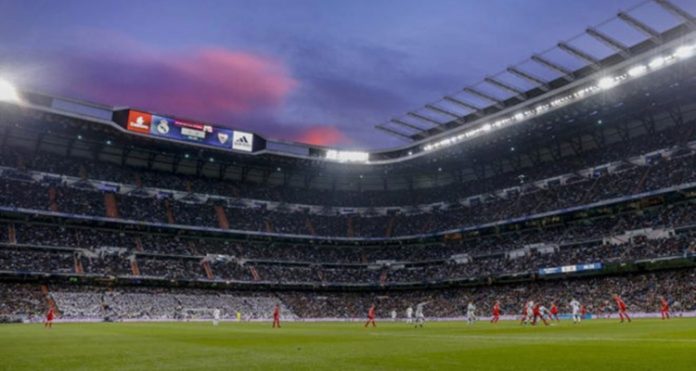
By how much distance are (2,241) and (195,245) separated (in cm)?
2381

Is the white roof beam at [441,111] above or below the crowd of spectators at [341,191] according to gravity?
above

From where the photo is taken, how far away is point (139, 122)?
64.8 m

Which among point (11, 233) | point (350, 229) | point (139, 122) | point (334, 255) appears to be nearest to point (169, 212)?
point (139, 122)

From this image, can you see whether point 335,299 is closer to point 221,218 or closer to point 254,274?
point 254,274

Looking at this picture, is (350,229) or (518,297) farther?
(350,229)

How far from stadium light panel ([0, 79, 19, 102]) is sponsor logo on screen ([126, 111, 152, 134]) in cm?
1219

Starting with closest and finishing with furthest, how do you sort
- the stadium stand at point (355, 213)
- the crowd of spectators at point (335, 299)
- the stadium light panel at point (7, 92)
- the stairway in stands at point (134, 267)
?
the crowd of spectators at point (335, 299)
the stadium light panel at point (7, 92)
the stadium stand at point (355, 213)
the stairway in stands at point (134, 267)

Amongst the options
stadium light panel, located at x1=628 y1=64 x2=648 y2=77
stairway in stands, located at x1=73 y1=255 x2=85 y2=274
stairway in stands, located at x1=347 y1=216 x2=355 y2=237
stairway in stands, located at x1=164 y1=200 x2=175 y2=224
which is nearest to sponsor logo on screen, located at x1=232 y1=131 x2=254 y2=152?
stairway in stands, located at x1=164 y1=200 x2=175 y2=224

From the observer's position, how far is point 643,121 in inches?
2494

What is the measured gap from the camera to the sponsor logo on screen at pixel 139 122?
64.1 metres

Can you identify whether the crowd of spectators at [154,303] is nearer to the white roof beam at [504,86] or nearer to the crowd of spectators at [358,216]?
the crowd of spectators at [358,216]

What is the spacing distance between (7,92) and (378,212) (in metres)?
A: 56.7

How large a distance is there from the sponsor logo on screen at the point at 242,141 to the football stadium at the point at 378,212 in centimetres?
23

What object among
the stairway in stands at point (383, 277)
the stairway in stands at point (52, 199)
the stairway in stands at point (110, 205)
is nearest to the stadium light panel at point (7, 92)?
the stairway in stands at point (52, 199)
